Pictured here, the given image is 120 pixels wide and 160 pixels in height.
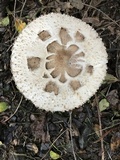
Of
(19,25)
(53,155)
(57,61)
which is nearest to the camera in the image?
(57,61)

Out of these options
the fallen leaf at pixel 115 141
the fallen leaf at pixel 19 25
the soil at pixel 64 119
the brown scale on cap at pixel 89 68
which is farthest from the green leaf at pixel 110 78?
the fallen leaf at pixel 19 25

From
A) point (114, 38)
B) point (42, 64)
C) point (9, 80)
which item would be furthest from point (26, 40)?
point (114, 38)

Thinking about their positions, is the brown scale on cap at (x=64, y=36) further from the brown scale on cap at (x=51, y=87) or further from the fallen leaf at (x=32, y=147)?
the fallen leaf at (x=32, y=147)

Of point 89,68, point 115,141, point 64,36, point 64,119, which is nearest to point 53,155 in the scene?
point 64,119

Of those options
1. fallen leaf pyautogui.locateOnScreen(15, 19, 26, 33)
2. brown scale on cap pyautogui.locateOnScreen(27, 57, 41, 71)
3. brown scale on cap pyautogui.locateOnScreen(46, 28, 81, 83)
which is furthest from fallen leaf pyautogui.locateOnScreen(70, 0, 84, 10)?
brown scale on cap pyautogui.locateOnScreen(27, 57, 41, 71)

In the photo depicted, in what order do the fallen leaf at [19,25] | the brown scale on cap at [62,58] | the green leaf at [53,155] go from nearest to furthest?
1. the brown scale on cap at [62,58]
2. the green leaf at [53,155]
3. the fallen leaf at [19,25]

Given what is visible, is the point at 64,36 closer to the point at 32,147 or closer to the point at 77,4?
the point at 77,4

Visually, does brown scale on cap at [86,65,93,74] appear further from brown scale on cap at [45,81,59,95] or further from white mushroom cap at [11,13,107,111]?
brown scale on cap at [45,81,59,95]
